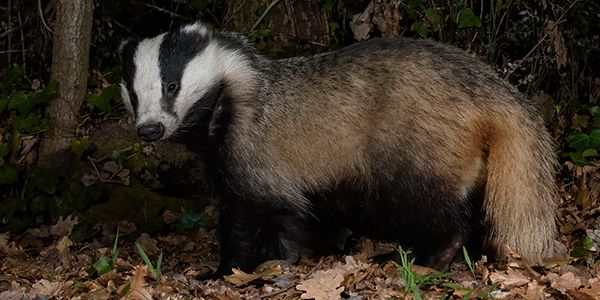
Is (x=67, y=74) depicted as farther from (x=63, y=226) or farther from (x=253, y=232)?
(x=253, y=232)

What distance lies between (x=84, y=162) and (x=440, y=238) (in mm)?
3332

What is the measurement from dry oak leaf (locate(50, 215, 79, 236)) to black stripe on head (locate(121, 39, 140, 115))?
175 centimetres

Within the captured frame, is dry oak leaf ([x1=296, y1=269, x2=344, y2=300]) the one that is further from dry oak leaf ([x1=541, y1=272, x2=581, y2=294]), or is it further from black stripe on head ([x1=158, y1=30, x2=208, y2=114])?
black stripe on head ([x1=158, y1=30, x2=208, y2=114])

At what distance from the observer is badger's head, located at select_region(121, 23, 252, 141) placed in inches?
196

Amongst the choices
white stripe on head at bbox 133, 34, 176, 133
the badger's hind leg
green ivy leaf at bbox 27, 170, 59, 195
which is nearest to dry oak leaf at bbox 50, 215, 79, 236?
green ivy leaf at bbox 27, 170, 59, 195

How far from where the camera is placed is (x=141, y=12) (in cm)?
1024

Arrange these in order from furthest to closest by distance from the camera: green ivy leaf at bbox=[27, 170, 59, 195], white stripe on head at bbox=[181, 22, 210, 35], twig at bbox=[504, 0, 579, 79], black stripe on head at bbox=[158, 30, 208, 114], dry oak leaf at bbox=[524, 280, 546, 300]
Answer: green ivy leaf at bbox=[27, 170, 59, 195], twig at bbox=[504, 0, 579, 79], white stripe on head at bbox=[181, 22, 210, 35], black stripe on head at bbox=[158, 30, 208, 114], dry oak leaf at bbox=[524, 280, 546, 300]

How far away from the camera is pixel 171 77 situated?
5055 millimetres

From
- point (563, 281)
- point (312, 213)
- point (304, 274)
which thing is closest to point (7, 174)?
point (312, 213)

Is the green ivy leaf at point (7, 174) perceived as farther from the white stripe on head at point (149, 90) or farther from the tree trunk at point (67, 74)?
the white stripe on head at point (149, 90)

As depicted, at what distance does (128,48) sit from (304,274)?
1803 mm

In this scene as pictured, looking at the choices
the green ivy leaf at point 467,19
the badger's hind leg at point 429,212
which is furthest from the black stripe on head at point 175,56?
the green ivy leaf at point 467,19

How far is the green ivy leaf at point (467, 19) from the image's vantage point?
6.79 metres

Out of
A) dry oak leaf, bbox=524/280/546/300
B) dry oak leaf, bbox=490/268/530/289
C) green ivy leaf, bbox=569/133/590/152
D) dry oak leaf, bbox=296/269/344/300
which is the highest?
dry oak leaf, bbox=524/280/546/300
